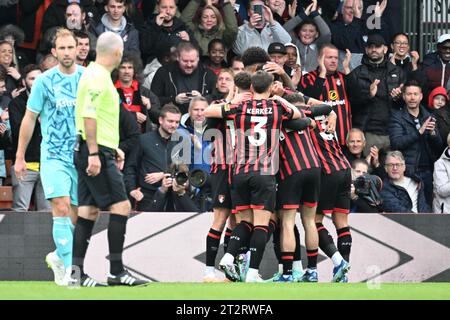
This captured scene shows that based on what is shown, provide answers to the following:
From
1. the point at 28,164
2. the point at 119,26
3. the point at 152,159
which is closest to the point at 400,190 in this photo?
the point at 152,159

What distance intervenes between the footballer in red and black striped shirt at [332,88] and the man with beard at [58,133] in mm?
5735

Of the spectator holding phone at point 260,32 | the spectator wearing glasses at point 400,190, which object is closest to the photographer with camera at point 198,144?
the spectator holding phone at point 260,32

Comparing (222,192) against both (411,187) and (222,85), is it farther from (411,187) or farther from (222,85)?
(411,187)

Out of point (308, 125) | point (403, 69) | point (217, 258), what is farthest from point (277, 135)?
point (403, 69)

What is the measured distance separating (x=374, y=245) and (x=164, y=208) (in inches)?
100

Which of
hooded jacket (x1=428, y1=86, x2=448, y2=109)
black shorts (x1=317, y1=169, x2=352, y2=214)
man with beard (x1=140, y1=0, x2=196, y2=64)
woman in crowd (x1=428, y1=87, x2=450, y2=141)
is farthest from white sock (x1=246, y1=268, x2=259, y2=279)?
hooded jacket (x1=428, y1=86, x2=448, y2=109)

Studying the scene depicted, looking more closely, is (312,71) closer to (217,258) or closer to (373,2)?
(373,2)

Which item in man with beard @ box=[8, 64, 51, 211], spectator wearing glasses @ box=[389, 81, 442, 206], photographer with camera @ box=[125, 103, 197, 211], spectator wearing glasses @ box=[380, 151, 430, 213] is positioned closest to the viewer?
man with beard @ box=[8, 64, 51, 211]

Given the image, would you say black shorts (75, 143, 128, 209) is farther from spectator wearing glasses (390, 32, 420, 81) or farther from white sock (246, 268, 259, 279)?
spectator wearing glasses (390, 32, 420, 81)

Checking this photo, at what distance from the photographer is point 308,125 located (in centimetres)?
1295

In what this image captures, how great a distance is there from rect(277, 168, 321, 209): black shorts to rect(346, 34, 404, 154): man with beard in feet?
13.6

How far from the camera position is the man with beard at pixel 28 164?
1527 centimetres

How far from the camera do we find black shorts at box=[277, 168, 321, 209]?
13.0 metres

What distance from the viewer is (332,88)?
17000 millimetres
